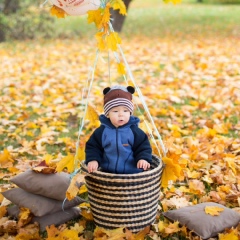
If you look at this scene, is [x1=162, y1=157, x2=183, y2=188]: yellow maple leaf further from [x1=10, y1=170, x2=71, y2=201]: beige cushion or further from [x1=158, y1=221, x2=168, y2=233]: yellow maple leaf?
[x1=10, y1=170, x2=71, y2=201]: beige cushion

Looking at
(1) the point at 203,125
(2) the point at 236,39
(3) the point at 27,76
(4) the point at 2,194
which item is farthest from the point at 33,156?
(2) the point at 236,39

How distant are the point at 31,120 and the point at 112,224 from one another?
278 cm

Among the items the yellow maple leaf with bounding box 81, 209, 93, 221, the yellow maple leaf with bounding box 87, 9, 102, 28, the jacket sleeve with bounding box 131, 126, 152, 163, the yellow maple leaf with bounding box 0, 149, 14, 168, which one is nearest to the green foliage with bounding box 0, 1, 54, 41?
the yellow maple leaf with bounding box 0, 149, 14, 168

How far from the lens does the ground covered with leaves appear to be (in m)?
3.12

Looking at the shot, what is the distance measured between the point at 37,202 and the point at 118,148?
2.20ft

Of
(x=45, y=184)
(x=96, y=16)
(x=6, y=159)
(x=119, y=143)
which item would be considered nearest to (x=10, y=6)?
(x=6, y=159)

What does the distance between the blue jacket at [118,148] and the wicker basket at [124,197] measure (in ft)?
0.39

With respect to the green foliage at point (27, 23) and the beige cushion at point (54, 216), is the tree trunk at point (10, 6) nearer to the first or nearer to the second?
the green foliage at point (27, 23)

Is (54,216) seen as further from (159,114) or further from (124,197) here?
(159,114)

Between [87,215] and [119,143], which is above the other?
[119,143]

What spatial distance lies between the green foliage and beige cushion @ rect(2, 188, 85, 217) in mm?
9798

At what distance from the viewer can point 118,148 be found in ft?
9.05

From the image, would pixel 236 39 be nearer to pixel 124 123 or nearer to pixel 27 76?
pixel 27 76

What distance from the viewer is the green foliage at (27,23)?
40.4 ft
